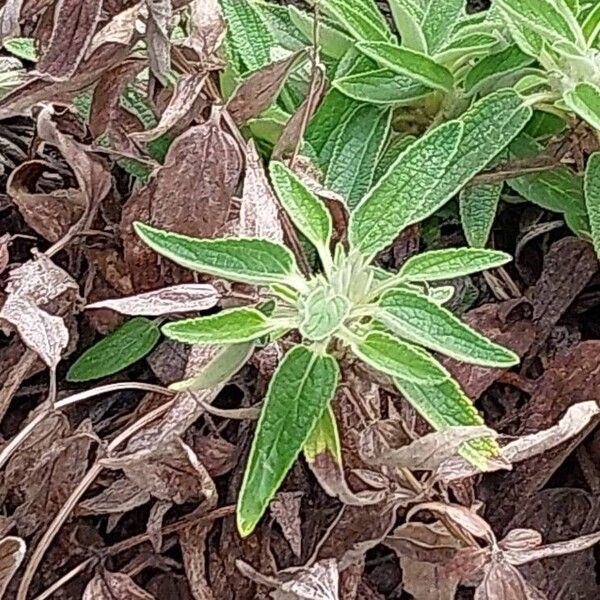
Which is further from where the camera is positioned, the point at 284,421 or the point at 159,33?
the point at 159,33

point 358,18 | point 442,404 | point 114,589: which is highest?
point 358,18

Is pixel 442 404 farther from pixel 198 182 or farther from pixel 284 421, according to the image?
pixel 198 182

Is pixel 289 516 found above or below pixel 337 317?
below

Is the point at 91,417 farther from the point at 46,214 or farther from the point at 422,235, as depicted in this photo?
the point at 422,235

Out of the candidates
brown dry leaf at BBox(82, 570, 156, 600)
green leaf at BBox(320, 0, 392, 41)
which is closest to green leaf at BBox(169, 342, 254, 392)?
brown dry leaf at BBox(82, 570, 156, 600)

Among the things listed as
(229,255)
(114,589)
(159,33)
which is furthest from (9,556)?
(159,33)

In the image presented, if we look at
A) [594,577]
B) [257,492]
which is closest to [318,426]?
[257,492]
